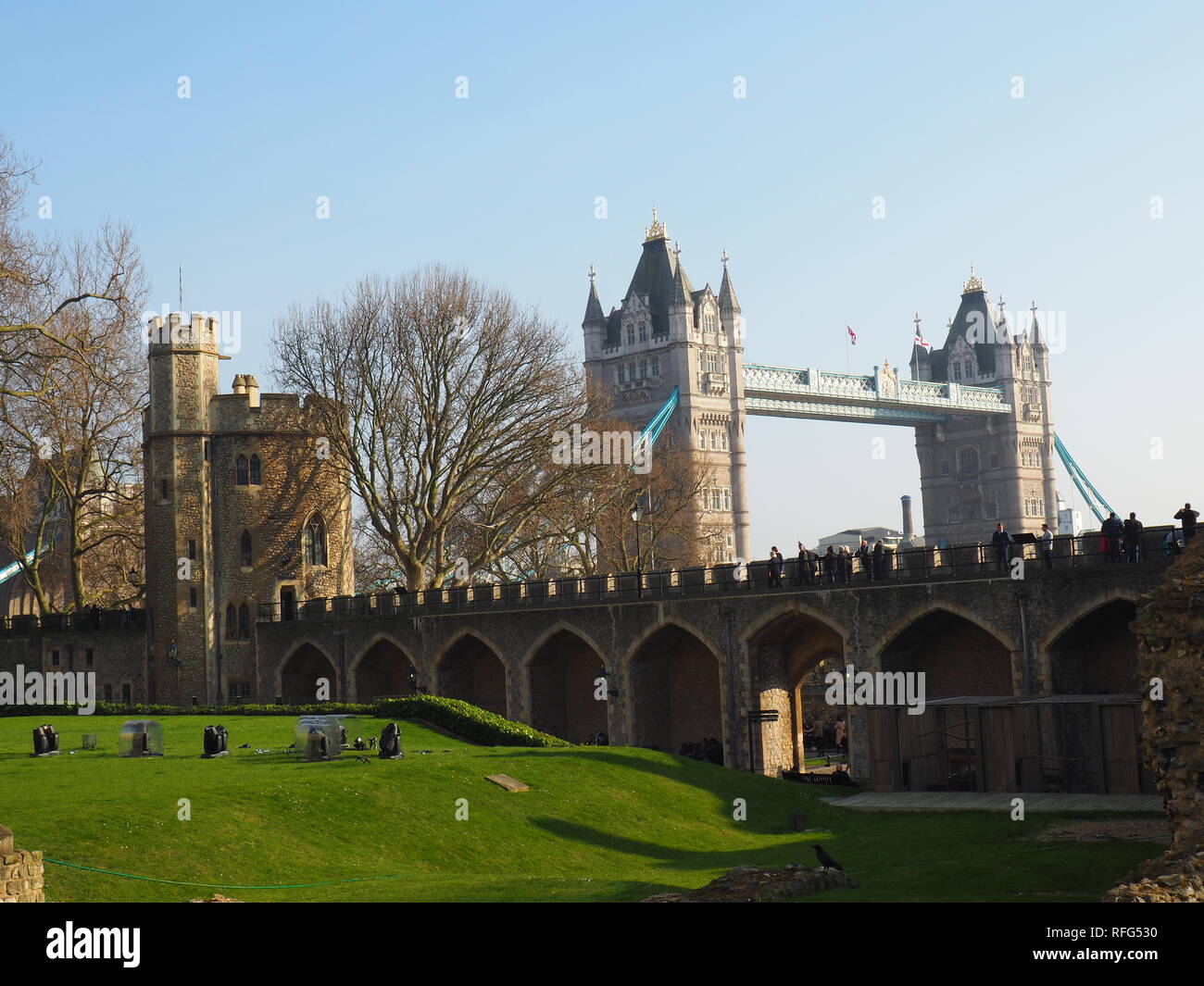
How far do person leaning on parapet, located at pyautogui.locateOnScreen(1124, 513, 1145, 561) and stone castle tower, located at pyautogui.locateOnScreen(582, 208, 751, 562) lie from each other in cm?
8443

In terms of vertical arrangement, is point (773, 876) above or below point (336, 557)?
below

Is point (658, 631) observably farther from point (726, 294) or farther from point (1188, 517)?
point (726, 294)

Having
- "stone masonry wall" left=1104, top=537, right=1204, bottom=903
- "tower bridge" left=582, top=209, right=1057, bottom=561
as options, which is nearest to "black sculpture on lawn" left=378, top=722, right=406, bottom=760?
"stone masonry wall" left=1104, top=537, right=1204, bottom=903

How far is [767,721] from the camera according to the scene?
41.9 m

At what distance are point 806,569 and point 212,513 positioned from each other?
25146 millimetres

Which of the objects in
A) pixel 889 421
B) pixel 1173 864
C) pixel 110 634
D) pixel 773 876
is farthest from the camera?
pixel 889 421

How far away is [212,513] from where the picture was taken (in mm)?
54344

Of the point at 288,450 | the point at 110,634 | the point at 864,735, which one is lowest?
the point at 864,735

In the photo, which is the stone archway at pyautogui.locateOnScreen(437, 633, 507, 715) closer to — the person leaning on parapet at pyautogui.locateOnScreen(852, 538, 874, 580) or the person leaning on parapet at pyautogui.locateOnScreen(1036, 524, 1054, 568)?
the person leaning on parapet at pyautogui.locateOnScreen(852, 538, 874, 580)

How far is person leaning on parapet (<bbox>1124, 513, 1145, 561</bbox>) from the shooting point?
3291cm

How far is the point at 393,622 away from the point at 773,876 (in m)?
36.7

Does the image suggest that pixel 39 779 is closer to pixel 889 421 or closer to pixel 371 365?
pixel 371 365

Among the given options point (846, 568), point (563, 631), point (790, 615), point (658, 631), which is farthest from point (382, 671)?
point (846, 568)
